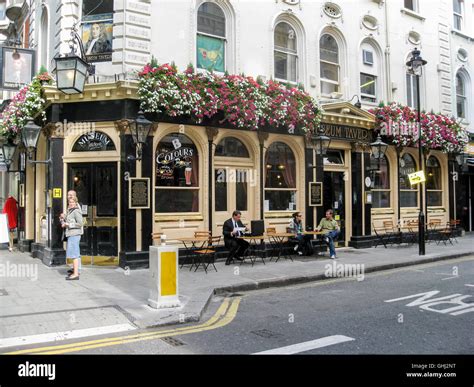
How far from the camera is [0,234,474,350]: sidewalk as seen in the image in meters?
6.58

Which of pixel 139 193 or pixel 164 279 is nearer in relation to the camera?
pixel 164 279

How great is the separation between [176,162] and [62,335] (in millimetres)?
6848

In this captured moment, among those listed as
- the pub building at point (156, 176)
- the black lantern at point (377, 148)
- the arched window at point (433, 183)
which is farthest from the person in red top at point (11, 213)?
the arched window at point (433, 183)

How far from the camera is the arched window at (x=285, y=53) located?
1434cm

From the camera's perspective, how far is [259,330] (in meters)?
6.26

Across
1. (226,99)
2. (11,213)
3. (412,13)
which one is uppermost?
(412,13)

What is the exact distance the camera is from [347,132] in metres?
15.4

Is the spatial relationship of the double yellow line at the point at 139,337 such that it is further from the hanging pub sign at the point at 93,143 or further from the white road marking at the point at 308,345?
the hanging pub sign at the point at 93,143

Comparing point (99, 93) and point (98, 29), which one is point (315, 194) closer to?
point (99, 93)

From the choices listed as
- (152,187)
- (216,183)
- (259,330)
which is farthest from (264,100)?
(259,330)

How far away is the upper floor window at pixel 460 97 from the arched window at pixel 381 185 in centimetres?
648

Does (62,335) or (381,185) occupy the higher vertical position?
(381,185)

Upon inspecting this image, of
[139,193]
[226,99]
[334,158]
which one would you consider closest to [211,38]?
[226,99]
